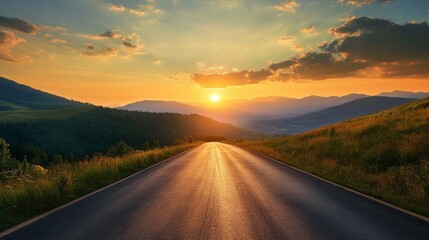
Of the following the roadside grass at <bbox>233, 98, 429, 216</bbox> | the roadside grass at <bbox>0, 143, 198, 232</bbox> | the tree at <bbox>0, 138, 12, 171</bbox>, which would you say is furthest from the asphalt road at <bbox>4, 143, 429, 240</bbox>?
the tree at <bbox>0, 138, 12, 171</bbox>

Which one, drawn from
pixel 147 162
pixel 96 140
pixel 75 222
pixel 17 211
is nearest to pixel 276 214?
pixel 75 222

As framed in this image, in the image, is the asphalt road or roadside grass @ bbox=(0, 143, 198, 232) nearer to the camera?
the asphalt road

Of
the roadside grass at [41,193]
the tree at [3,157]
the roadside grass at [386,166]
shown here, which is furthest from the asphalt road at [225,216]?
the tree at [3,157]

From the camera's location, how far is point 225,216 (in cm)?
724

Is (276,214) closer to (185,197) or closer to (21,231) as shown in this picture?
(185,197)

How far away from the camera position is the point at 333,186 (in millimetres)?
11688

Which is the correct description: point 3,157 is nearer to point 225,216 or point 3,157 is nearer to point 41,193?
point 41,193

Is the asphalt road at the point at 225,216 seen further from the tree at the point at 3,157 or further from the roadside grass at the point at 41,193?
the tree at the point at 3,157

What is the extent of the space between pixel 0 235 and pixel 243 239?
14.2 feet

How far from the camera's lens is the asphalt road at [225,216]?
5965 mm

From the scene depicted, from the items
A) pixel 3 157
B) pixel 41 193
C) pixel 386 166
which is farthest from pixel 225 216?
pixel 3 157

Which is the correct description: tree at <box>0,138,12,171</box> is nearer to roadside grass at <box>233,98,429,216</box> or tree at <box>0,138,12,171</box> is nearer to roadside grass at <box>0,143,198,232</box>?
roadside grass at <box>0,143,198,232</box>

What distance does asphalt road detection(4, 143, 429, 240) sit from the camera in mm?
5965

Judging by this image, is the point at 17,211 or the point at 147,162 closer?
the point at 17,211
